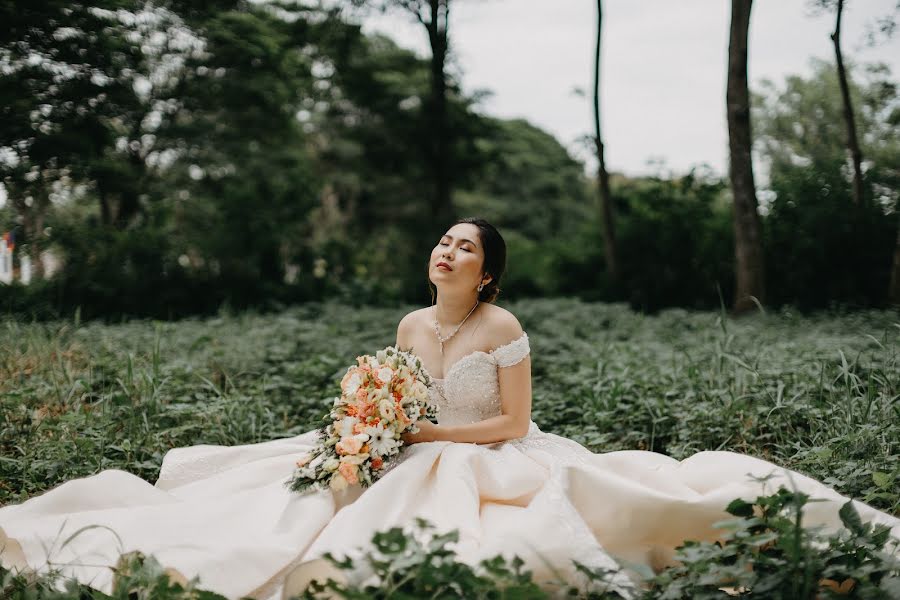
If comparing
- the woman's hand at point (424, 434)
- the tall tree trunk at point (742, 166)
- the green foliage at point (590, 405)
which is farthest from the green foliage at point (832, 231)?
the woman's hand at point (424, 434)

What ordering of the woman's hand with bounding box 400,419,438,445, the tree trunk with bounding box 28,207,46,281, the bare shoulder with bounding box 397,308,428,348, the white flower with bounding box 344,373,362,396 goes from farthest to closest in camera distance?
the tree trunk with bounding box 28,207,46,281 → the bare shoulder with bounding box 397,308,428,348 → the woman's hand with bounding box 400,419,438,445 → the white flower with bounding box 344,373,362,396

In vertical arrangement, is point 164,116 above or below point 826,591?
above

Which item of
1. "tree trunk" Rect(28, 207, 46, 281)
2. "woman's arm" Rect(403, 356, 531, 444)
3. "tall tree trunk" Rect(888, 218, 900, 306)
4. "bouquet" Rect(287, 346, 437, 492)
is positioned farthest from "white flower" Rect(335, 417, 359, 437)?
"tall tree trunk" Rect(888, 218, 900, 306)

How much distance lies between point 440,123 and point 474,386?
10.1 meters

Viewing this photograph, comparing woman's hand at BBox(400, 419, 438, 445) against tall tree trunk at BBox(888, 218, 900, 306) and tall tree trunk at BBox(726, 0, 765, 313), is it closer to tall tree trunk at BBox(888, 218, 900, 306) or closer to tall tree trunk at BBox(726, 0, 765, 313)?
tall tree trunk at BBox(726, 0, 765, 313)

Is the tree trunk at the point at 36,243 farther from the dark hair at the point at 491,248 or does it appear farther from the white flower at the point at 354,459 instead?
the white flower at the point at 354,459

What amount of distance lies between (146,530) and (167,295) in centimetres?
815

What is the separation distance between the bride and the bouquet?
8cm

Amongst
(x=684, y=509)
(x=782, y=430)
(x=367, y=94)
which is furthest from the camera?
(x=367, y=94)

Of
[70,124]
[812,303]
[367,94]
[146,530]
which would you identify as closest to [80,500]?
[146,530]

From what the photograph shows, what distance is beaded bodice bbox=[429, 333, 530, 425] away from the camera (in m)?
2.94

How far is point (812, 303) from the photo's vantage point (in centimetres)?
972

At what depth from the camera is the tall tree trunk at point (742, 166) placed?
8.26 metres

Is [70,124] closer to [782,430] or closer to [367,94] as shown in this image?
[367,94]
